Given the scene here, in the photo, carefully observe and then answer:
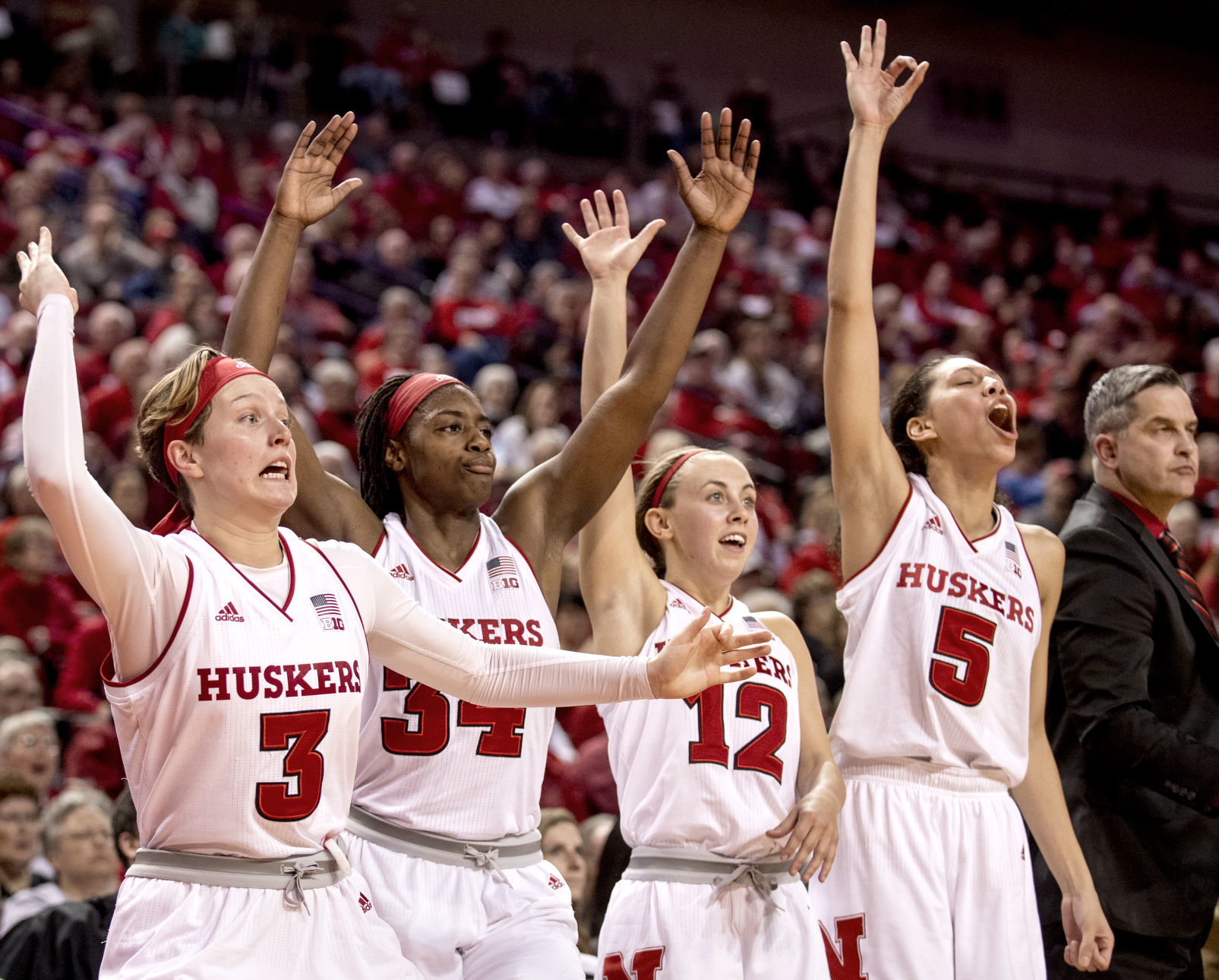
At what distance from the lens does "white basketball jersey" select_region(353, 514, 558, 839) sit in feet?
10.8

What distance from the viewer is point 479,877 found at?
3.25m

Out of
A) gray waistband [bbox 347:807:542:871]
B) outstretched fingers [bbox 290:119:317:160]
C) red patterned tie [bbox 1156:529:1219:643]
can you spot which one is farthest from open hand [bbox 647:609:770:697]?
red patterned tie [bbox 1156:529:1219:643]

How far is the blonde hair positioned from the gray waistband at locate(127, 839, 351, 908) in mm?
719

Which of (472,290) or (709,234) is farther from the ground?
(472,290)

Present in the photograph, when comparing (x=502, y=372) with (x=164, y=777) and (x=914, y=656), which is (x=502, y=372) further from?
(x=164, y=777)

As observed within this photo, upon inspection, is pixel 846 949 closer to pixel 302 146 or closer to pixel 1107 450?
pixel 1107 450

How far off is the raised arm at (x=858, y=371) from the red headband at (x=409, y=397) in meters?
0.97

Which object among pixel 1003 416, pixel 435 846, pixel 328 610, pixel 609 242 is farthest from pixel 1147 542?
pixel 328 610

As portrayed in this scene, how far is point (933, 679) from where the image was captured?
12.1 feet

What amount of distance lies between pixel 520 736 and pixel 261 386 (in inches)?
38.2

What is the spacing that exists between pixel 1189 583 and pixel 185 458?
9.22 feet

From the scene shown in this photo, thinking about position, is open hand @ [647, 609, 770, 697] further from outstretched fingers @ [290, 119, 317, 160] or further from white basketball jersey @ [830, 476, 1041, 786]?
outstretched fingers @ [290, 119, 317, 160]

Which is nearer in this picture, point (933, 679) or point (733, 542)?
point (933, 679)

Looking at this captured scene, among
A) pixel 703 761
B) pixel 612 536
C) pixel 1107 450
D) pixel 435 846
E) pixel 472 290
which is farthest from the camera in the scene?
pixel 472 290
